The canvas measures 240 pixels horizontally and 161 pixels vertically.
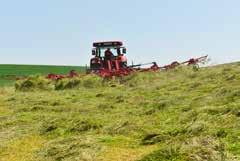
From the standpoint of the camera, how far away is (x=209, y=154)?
7.04 meters

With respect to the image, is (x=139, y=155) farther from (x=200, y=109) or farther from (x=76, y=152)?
(x=200, y=109)

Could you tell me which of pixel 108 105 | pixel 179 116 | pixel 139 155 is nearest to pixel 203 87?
pixel 108 105

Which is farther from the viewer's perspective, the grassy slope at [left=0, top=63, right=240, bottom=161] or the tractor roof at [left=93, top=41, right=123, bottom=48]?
the tractor roof at [left=93, top=41, right=123, bottom=48]

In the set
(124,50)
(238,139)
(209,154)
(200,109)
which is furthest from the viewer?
(124,50)

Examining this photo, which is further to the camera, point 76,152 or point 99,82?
point 99,82

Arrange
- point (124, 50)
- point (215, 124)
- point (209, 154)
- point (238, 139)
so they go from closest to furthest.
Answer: point (209, 154) < point (238, 139) < point (215, 124) < point (124, 50)

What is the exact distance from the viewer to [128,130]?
10.8 m

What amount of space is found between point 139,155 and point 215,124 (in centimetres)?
184

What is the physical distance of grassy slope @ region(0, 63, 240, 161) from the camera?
7.83m

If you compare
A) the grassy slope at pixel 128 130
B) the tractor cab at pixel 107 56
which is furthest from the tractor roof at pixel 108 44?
the grassy slope at pixel 128 130

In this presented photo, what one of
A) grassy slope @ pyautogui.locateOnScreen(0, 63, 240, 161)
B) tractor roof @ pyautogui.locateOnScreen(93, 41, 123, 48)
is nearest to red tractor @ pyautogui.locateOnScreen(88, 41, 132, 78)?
tractor roof @ pyautogui.locateOnScreen(93, 41, 123, 48)

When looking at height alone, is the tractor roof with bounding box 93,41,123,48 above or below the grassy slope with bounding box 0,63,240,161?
above

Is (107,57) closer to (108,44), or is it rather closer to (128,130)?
(108,44)

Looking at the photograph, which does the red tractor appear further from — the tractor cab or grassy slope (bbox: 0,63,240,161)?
grassy slope (bbox: 0,63,240,161)
